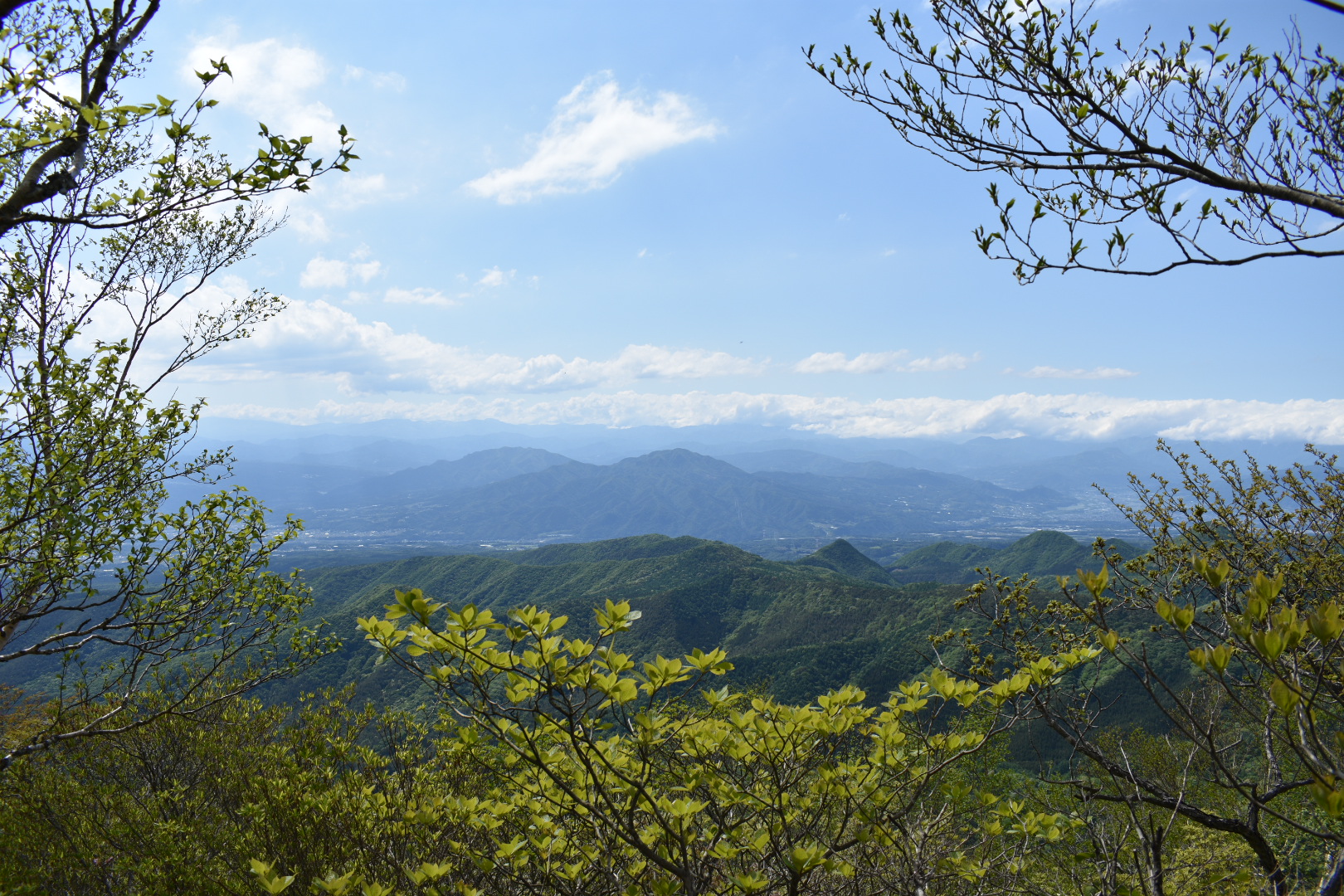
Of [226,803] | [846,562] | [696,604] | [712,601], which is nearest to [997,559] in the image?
[846,562]

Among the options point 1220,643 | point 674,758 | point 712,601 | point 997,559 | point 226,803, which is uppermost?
point 1220,643

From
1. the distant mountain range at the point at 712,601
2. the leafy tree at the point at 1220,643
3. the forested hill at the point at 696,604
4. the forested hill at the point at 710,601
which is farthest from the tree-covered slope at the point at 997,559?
the leafy tree at the point at 1220,643

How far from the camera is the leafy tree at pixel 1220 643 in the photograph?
1849 mm

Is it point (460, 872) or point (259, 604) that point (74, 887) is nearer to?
point (259, 604)

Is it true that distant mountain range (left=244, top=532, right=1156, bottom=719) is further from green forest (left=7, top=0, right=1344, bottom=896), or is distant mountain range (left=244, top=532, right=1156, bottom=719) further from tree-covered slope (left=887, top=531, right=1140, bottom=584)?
green forest (left=7, top=0, right=1344, bottom=896)

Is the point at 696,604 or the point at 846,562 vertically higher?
the point at 696,604

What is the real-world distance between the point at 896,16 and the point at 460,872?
7.58 m

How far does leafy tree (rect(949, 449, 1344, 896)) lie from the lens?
185 cm

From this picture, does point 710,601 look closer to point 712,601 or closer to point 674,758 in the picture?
point 712,601

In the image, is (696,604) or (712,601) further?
(712,601)

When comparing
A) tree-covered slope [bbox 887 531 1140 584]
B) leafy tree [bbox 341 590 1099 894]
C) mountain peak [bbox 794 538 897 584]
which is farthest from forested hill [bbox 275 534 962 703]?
leafy tree [bbox 341 590 1099 894]

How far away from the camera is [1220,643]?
414cm

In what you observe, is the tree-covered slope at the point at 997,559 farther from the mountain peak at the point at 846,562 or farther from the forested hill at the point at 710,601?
the mountain peak at the point at 846,562

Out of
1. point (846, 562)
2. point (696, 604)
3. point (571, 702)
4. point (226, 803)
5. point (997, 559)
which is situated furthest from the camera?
point (997, 559)
